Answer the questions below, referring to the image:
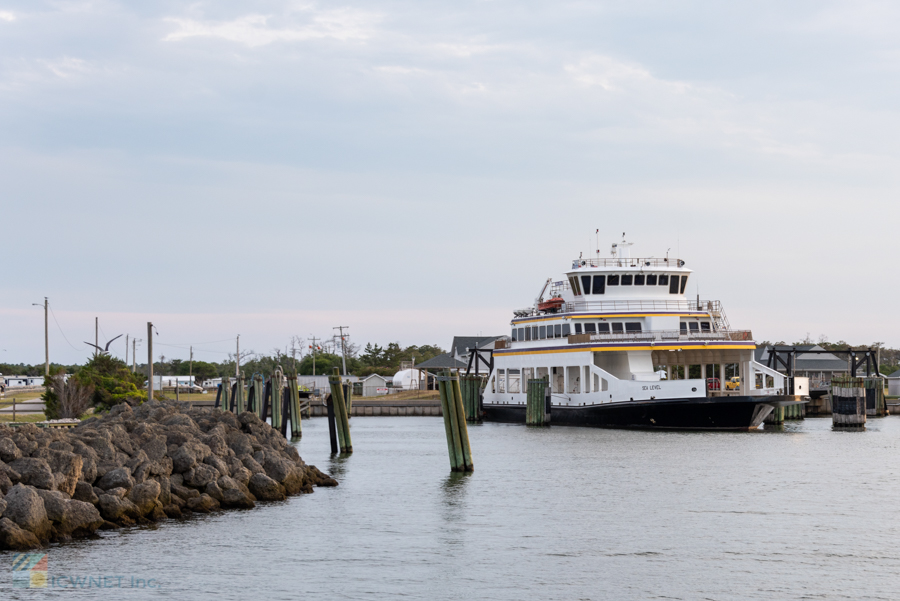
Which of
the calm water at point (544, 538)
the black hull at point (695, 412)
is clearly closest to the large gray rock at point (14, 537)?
the calm water at point (544, 538)

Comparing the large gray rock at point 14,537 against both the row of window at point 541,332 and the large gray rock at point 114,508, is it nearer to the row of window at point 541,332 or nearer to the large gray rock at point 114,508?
the large gray rock at point 114,508

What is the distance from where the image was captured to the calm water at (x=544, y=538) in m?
16.1

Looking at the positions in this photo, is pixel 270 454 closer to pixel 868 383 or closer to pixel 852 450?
pixel 852 450

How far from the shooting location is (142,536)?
19344 mm

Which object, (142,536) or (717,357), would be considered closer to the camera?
(142,536)

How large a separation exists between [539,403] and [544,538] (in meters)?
29.6

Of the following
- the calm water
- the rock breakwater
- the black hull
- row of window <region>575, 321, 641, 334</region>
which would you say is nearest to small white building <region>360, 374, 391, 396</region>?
row of window <region>575, 321, 641, 334</region>

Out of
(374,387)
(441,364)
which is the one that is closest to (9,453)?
(374,387)

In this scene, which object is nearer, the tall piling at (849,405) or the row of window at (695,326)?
the row of window at (695,326)

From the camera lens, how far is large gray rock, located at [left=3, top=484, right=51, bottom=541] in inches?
707

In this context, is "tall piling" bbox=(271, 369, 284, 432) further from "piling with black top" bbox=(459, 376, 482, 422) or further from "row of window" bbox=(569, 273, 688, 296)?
"row of window" bbox=(569, 273, 688, 296)

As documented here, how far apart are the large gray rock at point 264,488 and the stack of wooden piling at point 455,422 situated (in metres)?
4.94

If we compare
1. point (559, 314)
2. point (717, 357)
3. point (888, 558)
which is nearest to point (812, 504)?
point (888, 558)

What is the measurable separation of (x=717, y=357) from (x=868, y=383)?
20132 mm
